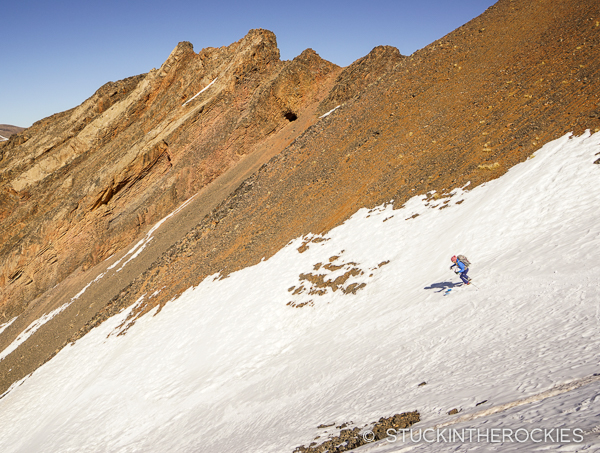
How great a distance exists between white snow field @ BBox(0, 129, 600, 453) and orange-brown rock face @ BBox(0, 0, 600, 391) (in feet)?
7.01

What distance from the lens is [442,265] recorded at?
12430mm

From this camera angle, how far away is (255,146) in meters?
34.2

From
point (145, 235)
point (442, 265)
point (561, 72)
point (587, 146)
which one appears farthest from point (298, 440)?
point (145, 235)

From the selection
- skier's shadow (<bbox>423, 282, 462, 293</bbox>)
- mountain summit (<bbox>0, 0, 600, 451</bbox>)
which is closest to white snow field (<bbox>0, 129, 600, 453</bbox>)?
skier's shadow (<bbox>423, 282, 462, 293</bbox>)

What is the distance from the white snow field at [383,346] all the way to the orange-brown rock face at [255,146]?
2135 millimetres

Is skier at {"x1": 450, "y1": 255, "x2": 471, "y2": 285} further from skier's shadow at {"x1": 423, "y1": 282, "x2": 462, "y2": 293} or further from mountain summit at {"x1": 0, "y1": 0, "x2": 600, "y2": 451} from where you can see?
mountain summit at {"x1": 0, "y1": 0, "x2": 600, "y2": 451}

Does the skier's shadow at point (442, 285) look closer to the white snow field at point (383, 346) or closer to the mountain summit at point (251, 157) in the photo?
the white snow field at point (383, 346)

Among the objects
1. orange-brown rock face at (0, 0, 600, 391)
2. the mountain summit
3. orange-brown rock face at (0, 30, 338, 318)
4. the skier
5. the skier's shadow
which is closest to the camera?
the skier

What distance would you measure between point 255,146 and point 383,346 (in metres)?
26.6

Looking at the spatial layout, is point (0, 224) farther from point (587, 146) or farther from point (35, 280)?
point (587, 146)

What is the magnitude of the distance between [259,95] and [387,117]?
15030mm

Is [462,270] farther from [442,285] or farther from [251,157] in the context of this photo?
[251,157]

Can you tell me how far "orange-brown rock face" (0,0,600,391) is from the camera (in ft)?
58.9

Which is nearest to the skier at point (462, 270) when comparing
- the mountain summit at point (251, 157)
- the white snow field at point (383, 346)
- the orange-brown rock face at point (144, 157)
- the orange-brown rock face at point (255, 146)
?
the white snow field at point (383, 346)
